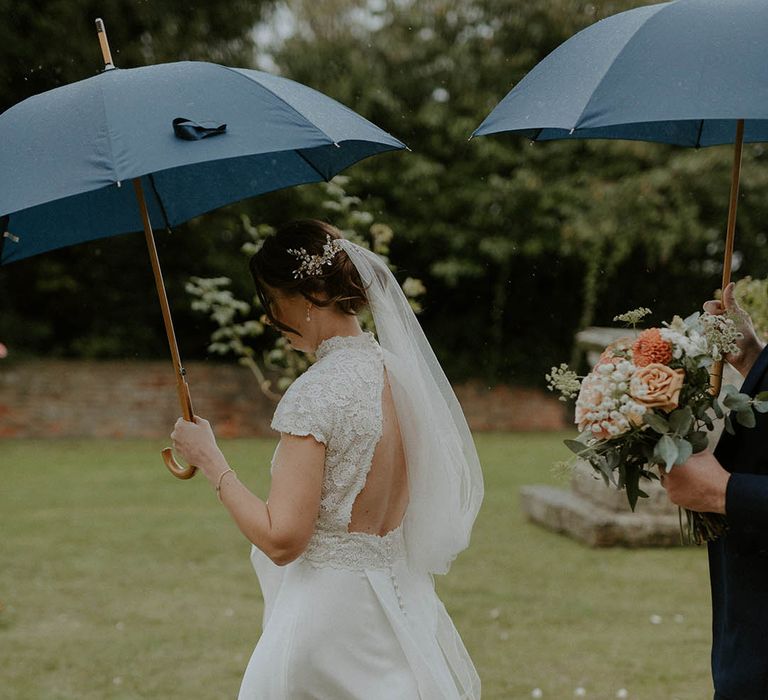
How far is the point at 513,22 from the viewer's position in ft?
46.5

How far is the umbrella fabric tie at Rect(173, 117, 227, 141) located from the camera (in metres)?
2.09

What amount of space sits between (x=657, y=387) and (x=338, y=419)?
2.10 ft

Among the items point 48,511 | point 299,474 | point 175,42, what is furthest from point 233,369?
point 299,474

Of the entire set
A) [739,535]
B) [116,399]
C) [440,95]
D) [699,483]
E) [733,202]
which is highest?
[733,202]

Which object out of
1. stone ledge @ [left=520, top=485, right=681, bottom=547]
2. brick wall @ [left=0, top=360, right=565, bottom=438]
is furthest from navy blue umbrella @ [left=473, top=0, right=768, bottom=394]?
brick wall @ [left=0, top=360, right=565, bottom=438]

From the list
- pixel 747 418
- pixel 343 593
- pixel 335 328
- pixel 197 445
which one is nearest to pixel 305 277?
pixel 335 328

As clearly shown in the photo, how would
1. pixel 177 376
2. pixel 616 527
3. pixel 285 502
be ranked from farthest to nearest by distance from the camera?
pixel 616 527 → pixel 177 376 → pixel 285 502

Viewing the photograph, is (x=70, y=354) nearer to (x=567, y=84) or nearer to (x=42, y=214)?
(x=42, y=214)

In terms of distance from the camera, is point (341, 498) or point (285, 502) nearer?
point (285, 502)

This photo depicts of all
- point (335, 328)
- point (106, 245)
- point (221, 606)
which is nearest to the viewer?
point (335, 328)

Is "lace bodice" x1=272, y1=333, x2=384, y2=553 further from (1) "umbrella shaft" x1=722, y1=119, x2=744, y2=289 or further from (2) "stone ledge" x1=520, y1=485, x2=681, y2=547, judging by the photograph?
(2) "stone ledge" x1=520, y1=485, x2=681, y2=547

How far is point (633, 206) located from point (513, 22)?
311cm

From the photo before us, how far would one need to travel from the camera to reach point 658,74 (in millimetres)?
2062

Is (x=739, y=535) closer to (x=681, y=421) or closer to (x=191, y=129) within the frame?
(x=681, y=421)
